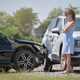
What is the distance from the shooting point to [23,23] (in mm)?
57781

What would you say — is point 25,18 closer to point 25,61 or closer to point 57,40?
point 57,40

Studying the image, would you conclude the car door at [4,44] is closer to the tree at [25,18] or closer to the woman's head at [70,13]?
the woman's head at [70,13]

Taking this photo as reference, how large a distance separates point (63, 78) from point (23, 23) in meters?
46.6

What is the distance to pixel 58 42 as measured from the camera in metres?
15.1

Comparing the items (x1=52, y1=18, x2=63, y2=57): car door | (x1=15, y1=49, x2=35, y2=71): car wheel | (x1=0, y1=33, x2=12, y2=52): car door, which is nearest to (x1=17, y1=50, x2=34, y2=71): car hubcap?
(x1=15, y1=49, x2=35, y2=71): car wheel

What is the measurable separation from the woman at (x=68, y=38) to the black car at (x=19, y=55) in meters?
1.38

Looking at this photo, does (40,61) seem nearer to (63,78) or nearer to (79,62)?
(79,62)

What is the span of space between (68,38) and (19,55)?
1882 millimetres

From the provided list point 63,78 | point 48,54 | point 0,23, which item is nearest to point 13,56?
point 48,54

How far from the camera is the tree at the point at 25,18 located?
5599 centimetres

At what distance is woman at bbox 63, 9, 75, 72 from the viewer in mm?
13812

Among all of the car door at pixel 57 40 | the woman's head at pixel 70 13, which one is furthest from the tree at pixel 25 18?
the woman's head at pixel 70 13

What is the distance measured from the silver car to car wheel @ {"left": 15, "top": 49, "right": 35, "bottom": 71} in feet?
2.44

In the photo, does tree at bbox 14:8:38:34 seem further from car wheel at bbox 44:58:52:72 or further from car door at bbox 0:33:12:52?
car door at bbox 0:33:12:52
